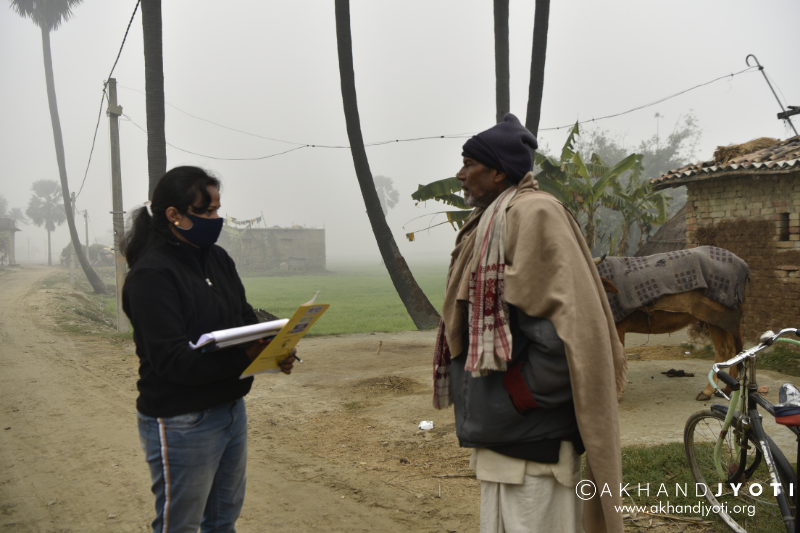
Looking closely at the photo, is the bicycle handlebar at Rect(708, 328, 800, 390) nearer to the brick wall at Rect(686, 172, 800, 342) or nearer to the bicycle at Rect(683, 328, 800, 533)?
the bicycle at Rect(683, 328, 800, 533)

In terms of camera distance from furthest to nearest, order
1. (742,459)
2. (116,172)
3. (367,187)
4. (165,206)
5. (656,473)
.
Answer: (116,172), (367,187), (656,473), (742,459), (165,206)

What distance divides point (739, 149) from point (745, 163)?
1.42m

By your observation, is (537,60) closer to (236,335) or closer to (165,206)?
(165,206)

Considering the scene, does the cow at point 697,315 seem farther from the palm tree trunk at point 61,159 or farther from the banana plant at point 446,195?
the palm tree trunk at point 61,159

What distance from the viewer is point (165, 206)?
2.27 m

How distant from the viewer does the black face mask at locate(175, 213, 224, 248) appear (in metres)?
2.29

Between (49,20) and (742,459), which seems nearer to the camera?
(742,459)

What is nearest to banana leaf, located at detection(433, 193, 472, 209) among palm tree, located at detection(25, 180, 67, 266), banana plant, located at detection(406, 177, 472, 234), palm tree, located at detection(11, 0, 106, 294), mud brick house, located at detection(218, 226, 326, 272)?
banana plant, located at detection(406, 177, 472, 234)

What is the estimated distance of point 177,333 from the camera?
6.75ft

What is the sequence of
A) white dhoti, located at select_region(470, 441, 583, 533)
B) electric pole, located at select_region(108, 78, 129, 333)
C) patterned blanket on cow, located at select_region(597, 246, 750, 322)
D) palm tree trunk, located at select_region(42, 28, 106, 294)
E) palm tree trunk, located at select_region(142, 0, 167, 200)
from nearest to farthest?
1. white dhoti, located at select_region(470, 441, 583, 533)
2. patterned blanket on cow, located at select_region(597, 246, 750, 322)
3. palm tree trunk, located at select_region(142, 0, 167, 200)
4. electric pole, located at select_region(108, 78, 129, 333)
5. palm tree trunk, located at select_region(42, 28, 106, 294)

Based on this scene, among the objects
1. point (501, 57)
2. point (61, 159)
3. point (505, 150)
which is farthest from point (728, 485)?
point (61, 159)

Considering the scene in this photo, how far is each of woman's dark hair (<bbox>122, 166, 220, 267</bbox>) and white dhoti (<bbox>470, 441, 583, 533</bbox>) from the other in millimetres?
1525

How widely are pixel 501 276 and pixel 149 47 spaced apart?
10726 mm

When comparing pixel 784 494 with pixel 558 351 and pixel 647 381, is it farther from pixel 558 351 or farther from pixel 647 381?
pixel 647 381
